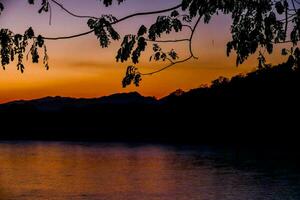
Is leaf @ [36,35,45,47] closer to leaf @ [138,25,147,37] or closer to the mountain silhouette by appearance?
leaf @ [138,25,147,37]

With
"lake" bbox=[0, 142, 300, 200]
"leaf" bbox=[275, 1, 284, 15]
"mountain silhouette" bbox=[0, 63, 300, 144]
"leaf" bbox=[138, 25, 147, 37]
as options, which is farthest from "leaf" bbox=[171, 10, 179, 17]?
"mountain silhouette" bbox=[0, 63, 300, 144]

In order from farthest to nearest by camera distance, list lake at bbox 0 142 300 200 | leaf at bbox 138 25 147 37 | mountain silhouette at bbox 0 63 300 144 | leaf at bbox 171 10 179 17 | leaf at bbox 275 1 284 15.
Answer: mountain silhouette at bbox 0 63 300 144 < lake at bbox 0 142 300 200 < leaf at bbox 171 10 179 17 < leaf at bbox 138 25 147 37 < leaf at bbox 275 1 284 15

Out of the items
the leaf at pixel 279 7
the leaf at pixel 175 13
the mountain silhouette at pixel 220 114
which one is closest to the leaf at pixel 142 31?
the leaf at pixel 175 13

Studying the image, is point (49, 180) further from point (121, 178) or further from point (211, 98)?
point (211, 98)

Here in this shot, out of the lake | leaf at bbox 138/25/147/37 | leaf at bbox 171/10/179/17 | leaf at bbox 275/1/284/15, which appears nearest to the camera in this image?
leaf at bbox 275/1/284/15

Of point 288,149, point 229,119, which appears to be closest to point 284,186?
point 288,149

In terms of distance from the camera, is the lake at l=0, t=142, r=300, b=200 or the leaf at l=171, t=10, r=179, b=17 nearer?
the leaf at l=171, t=10, r=179, b=17

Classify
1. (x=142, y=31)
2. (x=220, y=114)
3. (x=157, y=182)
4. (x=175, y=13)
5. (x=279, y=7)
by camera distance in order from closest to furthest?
(x=279, y=7) < (x=142, y=31) < (x=175, y=13) < (x=157, y=182) < (x=220, y=114)

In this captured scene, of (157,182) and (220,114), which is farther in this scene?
(220,114)

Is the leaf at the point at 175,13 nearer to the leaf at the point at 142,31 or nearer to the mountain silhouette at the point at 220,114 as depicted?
the leaf at the point at 142,31

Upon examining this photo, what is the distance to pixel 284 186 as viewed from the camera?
6166 centimetres

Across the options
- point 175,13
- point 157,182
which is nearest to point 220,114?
point 157,182

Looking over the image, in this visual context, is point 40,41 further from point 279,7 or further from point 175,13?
point 279,7

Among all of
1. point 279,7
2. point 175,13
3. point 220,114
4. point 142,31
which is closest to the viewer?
point 279,7
